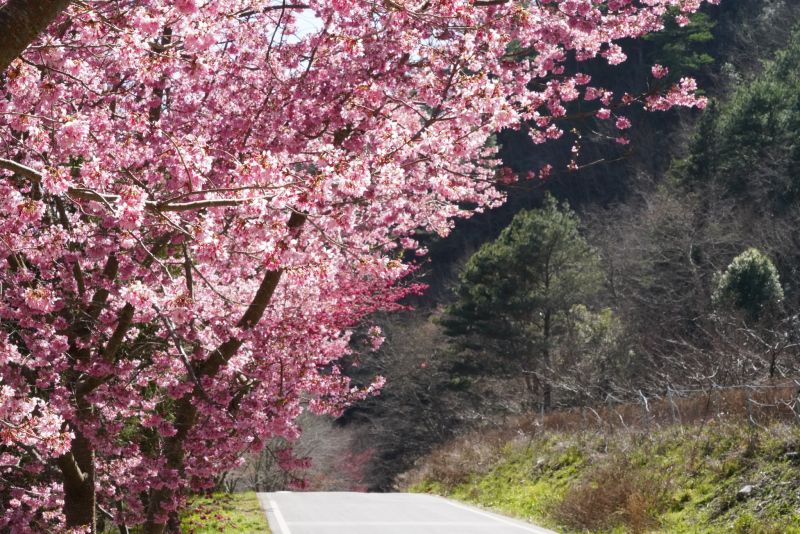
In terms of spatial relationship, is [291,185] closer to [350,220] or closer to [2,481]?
[350,220]

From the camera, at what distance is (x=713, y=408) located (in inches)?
541

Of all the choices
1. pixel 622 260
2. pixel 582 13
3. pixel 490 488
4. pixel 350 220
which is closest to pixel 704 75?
pixel 622 260

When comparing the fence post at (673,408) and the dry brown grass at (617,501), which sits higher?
the fence post at (673,408)

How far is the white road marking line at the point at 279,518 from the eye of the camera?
1359 cm

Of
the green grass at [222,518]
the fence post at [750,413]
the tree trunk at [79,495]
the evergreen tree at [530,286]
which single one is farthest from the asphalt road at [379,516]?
Result: the evergreen tree at [530,286]

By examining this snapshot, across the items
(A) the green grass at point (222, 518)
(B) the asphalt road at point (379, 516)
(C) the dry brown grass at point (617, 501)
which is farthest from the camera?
(B) the asphalt road at point (379, 516)

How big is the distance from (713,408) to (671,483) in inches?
84.2

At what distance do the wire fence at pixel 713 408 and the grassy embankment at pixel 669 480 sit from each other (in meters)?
0.06

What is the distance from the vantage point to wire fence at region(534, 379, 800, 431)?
1194 centimetres

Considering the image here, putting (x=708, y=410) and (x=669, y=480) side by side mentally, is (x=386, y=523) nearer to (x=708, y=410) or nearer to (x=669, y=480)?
(x=669, y=480)

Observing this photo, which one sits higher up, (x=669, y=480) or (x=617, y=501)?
(x=669, y=480)

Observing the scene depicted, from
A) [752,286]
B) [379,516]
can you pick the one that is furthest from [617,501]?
[752,286]

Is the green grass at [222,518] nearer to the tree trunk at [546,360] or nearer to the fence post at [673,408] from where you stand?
the fence post at [673,408]

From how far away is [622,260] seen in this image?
3888 cm
